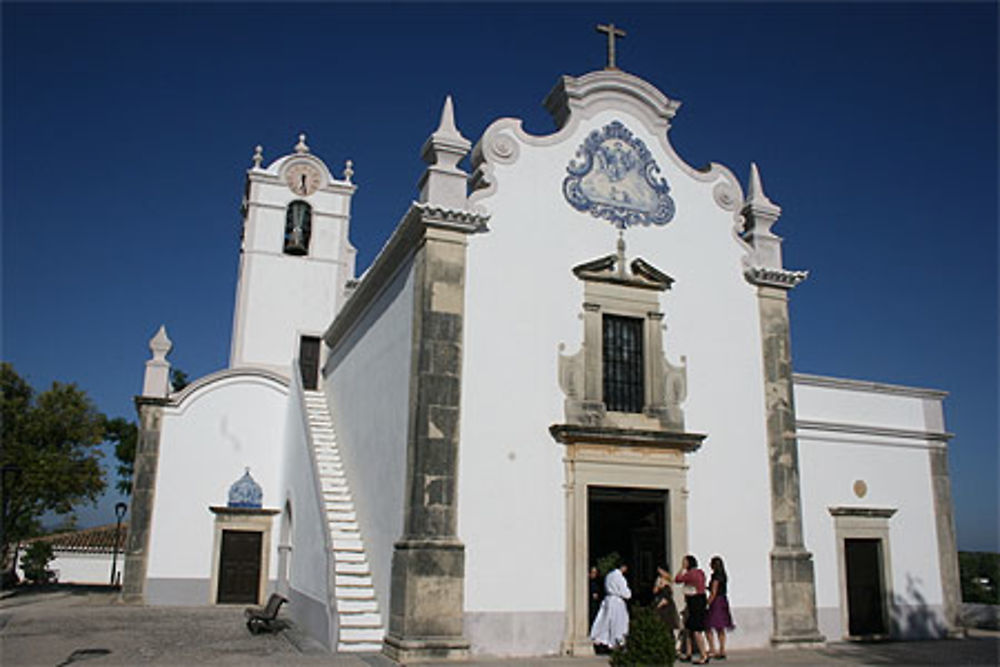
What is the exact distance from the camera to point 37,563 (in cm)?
2891

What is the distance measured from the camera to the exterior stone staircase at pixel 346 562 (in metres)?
10.5

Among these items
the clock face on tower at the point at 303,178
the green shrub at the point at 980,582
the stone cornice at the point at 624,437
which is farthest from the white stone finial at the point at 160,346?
the green shrub at the point at 980,582

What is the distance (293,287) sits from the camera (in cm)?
2261

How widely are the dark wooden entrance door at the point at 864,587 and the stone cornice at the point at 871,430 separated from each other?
1964mm

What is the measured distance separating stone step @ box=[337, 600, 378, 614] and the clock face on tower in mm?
14949

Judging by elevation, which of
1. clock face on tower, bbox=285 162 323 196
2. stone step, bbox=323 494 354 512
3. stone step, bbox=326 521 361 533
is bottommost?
stone step, bbox=326 521 361 533

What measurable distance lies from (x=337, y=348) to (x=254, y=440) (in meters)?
3.49

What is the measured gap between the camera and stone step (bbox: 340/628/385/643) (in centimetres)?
1044

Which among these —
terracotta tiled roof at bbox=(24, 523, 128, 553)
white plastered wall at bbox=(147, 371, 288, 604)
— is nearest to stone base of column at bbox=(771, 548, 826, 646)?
white plastered wall at bbox=(147, 371, 288, 604)

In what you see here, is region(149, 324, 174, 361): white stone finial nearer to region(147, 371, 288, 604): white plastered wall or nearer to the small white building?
region(147, 371, 288, 604): white plastered wall

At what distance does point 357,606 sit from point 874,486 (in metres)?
9.75

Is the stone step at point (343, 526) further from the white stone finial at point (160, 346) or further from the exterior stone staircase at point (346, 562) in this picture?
the white stone finial at point (160, 346)

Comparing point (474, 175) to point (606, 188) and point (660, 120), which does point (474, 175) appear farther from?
point (660, 120)

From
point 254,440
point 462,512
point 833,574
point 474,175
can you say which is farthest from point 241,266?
point 833,574
